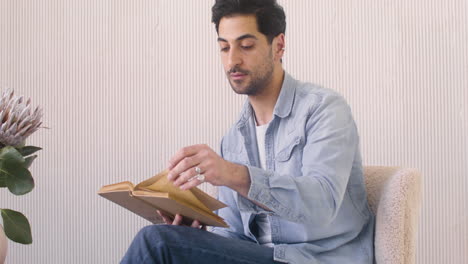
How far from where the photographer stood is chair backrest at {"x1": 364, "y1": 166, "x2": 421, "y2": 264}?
1219 millimetres

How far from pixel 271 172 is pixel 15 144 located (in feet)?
1.67

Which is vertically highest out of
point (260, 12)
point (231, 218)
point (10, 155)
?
point (260, 12)

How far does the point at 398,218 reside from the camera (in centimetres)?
122

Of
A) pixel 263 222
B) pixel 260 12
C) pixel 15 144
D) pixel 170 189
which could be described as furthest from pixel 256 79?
pixel 15 144

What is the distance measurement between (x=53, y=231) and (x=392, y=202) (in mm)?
1767

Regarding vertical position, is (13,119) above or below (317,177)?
above

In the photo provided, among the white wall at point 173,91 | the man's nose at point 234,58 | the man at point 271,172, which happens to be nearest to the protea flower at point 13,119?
the man at point 271,172

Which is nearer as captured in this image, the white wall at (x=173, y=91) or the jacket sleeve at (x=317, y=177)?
the jacket sleeve at (x=317, y=177)

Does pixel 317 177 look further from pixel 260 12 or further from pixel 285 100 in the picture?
pixel 260 12

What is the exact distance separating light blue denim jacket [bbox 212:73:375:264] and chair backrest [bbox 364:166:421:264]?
0.06 m

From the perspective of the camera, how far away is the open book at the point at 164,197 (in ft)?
3.65

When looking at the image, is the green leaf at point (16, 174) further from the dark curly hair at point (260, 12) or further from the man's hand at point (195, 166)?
the dark curly hair at point (260, 12)

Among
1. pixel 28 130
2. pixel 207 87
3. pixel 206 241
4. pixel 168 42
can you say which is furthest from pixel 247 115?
pixel 168 42

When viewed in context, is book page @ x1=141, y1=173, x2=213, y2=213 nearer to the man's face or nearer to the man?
the man
